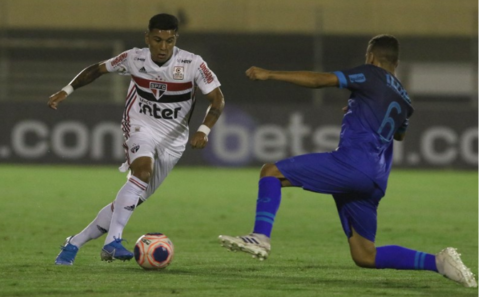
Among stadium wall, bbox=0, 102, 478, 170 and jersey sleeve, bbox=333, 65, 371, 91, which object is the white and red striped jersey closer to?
jersey sleeve, bbox=333, 65, 371, 91

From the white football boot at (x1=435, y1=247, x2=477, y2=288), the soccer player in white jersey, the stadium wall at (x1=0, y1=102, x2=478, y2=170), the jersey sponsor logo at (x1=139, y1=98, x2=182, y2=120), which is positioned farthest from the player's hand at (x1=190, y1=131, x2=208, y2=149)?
the stadium wall at (x1=0, y1=102, x2=478, y2=170)

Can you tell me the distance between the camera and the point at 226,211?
13602mm

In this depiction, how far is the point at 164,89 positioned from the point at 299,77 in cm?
209

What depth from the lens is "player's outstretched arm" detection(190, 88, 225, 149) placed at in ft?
24.6

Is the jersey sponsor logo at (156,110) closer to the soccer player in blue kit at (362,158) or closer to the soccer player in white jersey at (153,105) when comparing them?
the soccer player in white jersey at (153,105)

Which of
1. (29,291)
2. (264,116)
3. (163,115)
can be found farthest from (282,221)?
(264,116)

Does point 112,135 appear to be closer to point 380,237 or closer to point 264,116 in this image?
point 264,116

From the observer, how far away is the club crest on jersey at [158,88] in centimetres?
841

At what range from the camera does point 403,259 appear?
7.08 meters

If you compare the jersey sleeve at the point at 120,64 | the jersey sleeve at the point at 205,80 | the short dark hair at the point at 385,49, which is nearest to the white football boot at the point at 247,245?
the short dark hair at the point at 385,49

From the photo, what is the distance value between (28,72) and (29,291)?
19405 millimetres

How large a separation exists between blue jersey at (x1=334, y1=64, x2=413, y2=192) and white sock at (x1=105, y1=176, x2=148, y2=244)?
1.90 metres

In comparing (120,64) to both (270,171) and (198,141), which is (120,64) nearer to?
(198,141)

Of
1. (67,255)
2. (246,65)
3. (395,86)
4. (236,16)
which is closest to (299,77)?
(395,86)
